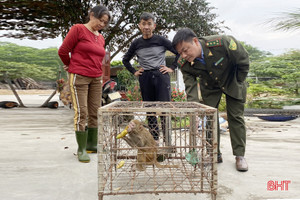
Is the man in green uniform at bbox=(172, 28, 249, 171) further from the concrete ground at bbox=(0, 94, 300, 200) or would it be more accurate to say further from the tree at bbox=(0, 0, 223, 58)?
the tree at bbox=(0, 0, 223, 58)

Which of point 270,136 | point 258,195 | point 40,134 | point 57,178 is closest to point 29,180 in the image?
point 57,178

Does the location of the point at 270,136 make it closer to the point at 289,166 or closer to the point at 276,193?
the point at 289,166

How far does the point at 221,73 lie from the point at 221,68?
5 cm

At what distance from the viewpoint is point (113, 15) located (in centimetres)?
909

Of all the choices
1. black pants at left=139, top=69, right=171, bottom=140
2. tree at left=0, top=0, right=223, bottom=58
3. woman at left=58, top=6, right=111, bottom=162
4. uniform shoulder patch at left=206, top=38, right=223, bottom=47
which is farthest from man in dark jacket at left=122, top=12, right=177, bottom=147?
tree at left=0, top=0, right=223, bottom=58

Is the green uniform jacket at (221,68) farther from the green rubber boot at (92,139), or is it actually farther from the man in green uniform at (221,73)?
the green rubber boot at (92,139)

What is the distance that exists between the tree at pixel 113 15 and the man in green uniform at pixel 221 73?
633cm

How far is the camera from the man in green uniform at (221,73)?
7.13ft

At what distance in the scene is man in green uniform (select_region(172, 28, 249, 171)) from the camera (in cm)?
217

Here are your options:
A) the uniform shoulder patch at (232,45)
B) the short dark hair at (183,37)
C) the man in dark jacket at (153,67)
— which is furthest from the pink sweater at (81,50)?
the uniform shoulder patch at (232,45)

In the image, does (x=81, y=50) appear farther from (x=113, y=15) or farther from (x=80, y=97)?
(x=113, y=15)

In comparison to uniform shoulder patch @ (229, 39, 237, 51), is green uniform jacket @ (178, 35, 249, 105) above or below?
below

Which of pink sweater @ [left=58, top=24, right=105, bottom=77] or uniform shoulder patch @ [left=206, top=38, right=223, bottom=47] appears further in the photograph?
pink sweater @ [left=58, top=24, right=105, bottom=77]

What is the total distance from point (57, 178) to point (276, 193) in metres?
1.66
